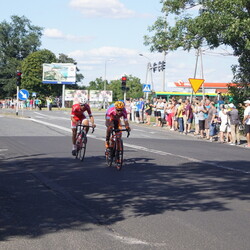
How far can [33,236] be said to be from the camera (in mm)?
6605

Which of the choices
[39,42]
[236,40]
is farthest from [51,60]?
[236,40]

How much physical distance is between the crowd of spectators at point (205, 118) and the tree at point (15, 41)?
79152mm

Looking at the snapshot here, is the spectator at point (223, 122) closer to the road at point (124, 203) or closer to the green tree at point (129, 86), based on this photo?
the road at point (124, 203)

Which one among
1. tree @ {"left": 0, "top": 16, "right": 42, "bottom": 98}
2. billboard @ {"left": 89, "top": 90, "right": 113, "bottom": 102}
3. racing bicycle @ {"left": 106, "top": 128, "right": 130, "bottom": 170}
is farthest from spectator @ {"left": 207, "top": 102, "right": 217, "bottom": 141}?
tree @ {"left": 0, "top": 16, "right": 42, "bottom": 98}

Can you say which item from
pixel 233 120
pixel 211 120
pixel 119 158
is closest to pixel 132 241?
pixel 119 158

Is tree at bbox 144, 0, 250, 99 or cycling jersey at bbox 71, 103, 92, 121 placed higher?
tree at bbox 144, 0, 250, 99

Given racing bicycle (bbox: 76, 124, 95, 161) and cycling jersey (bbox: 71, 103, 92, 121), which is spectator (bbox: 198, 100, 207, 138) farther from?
racing bicycle (bbox: 76, 124, 95, 161)

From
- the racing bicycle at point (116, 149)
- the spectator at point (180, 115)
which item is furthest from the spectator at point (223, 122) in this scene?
the racing bicycle at point (116, 149)

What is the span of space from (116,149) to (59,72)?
87.0 m

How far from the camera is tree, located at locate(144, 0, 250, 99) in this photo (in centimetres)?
2616

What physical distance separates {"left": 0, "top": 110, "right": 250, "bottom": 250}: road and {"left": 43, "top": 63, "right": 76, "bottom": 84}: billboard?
83987 mm

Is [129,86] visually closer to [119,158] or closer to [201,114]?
[201,114]

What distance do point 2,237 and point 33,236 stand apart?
331 mm

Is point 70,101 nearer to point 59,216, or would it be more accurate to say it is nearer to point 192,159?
point 192,159
